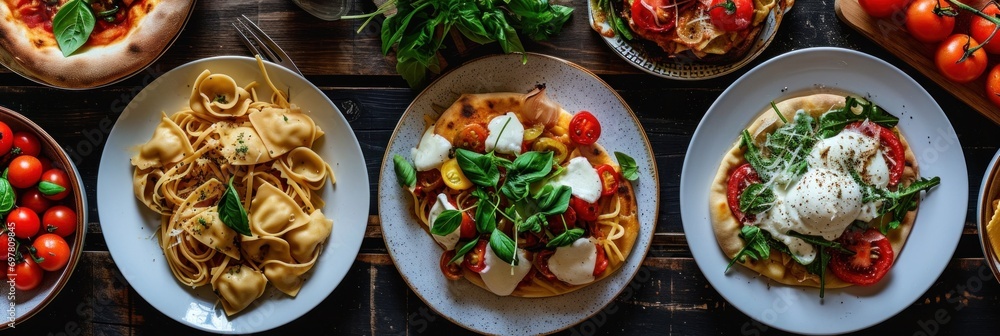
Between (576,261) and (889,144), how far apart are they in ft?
5.59

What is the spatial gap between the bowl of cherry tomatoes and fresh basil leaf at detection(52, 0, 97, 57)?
0.52 m

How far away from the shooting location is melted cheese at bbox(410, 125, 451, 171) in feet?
12.1

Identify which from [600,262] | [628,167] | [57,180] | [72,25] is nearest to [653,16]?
[628,167]

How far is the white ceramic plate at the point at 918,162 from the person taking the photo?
377 cm

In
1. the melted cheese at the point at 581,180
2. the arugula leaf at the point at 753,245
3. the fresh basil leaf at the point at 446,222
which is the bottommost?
the arugula leaf at the point at 753,245

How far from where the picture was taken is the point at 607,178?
3775mm

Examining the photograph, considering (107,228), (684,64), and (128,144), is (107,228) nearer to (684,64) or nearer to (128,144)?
(128,144)

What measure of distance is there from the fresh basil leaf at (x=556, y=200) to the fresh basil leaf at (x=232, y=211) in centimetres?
A: 148

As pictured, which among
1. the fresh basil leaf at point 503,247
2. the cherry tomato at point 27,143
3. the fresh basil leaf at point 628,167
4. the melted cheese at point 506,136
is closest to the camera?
the fresh basil leaf at point 503,247

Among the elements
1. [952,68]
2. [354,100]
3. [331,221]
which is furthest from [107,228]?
[952,68]

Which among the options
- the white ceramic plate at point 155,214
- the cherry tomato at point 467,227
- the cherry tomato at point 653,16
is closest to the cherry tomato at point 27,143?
the white ceramic plate at point 155,214

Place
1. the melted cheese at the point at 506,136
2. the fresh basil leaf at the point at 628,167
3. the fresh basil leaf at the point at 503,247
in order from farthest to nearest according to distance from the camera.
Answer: the fresh basil leaf at the point at 628,167 < the melted cheese at the point at 506,136 < the fresh basil leaf at the point at 503,247

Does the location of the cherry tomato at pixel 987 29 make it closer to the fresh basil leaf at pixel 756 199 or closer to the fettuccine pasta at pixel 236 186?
the fresh basil leaf at pixel 756 199

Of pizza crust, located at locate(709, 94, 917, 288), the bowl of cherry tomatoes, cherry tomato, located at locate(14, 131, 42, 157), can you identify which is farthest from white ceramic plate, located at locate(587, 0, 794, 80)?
→ cherry tomato, located at locate(14, 131, 42, 157)
